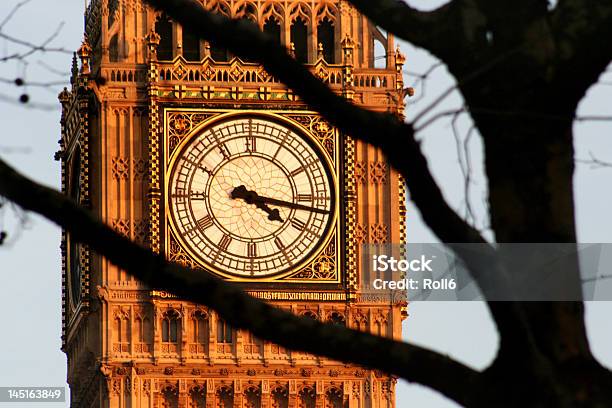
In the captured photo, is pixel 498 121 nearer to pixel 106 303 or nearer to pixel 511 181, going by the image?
pixel 511 181

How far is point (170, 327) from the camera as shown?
51.0 m

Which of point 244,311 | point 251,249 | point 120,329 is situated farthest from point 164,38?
point 244,311

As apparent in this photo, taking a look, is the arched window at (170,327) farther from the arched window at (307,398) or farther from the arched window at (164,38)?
the arched window at (164,38)

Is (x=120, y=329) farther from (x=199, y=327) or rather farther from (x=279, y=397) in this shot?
(x=279, y=397)

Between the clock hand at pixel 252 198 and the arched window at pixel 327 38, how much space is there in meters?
3.63

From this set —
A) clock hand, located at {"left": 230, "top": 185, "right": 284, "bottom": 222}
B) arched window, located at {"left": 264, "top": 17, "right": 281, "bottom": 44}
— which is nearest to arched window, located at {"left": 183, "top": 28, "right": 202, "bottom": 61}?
arched window, located at {"left": 264, "top": 17, "right": 281, "bottom": 44}

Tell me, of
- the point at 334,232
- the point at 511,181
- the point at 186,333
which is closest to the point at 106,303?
the point at 186,333

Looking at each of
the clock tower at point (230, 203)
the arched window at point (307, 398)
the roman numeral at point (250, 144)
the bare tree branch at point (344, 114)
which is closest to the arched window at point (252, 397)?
the clock tower at point (230, 203)

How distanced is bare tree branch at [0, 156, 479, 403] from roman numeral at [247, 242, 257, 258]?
41436 millimetres

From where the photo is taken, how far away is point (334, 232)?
5109cm

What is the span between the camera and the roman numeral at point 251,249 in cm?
5069

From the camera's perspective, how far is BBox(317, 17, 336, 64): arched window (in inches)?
2066

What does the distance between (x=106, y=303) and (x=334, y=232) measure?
4.99 m

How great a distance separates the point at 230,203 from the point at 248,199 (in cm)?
38
